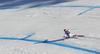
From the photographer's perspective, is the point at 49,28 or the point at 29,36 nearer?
the point at 29,36

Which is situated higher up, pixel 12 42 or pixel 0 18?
pixel 0 18

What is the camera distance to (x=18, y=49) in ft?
11.4

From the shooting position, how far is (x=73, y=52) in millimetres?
3166

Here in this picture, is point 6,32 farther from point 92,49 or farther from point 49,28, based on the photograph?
point 92,49

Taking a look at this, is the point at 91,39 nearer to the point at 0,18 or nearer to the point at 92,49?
the point at 92,49

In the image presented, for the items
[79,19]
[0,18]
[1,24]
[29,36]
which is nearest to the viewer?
[29,36]

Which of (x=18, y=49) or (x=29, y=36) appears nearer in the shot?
(x=18, y=49)

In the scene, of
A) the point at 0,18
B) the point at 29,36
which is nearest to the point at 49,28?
the point at 29,36

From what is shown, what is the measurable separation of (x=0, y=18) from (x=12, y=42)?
95.8 inches

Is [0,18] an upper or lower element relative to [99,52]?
upper

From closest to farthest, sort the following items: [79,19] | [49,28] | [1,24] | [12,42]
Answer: [12,42] → [49,28] → [79,19] → [1,24]

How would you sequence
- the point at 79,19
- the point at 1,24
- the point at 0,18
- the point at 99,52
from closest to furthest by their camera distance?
the point at 99,52 < the point at 79,19 < the point at 1,24 < the point at 0,18

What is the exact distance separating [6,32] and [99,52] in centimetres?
264

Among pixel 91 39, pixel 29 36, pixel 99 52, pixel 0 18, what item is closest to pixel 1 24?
pixel 0 18
